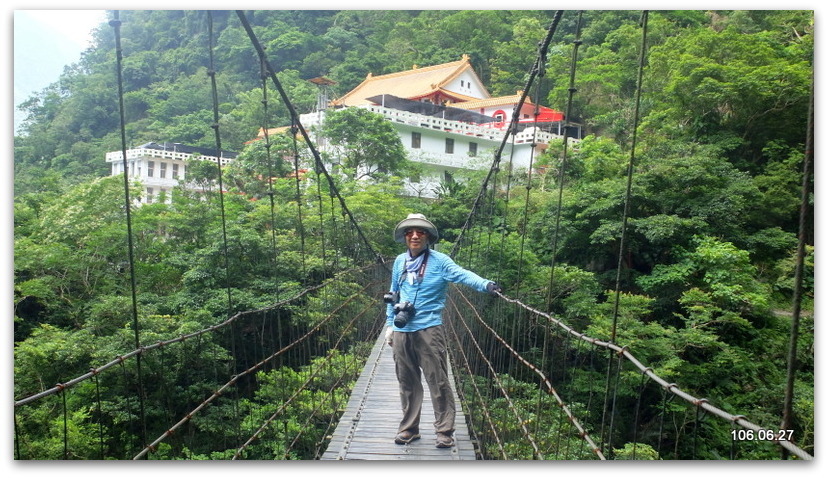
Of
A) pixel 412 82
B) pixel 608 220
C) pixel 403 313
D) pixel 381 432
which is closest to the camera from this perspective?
pixel 403 313

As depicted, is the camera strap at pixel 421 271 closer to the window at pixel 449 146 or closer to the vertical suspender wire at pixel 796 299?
the vertical suspender wire at pixel 796 299

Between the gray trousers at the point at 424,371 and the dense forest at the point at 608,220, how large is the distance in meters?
1.69

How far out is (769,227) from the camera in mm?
6371

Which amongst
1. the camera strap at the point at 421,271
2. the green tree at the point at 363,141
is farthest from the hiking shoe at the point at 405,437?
the green tree at the point at 363,141

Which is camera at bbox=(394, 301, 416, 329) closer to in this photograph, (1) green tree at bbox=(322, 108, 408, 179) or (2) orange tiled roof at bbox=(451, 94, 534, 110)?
(1) green tree at bbox=(322, 108, 408, 179)

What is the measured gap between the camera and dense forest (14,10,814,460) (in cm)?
548

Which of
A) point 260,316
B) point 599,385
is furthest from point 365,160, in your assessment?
point 599,385

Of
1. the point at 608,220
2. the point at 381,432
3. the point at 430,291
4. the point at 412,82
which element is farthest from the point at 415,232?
the point at 412,82

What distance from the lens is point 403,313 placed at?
1.64 m

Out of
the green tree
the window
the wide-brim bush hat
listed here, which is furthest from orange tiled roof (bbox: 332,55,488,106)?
the wide-brim bush hat

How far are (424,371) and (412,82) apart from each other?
509 inches

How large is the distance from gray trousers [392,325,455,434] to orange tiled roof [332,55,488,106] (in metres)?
12.2

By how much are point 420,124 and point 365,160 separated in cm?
201

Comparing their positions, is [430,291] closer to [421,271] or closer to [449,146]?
[421,271]
